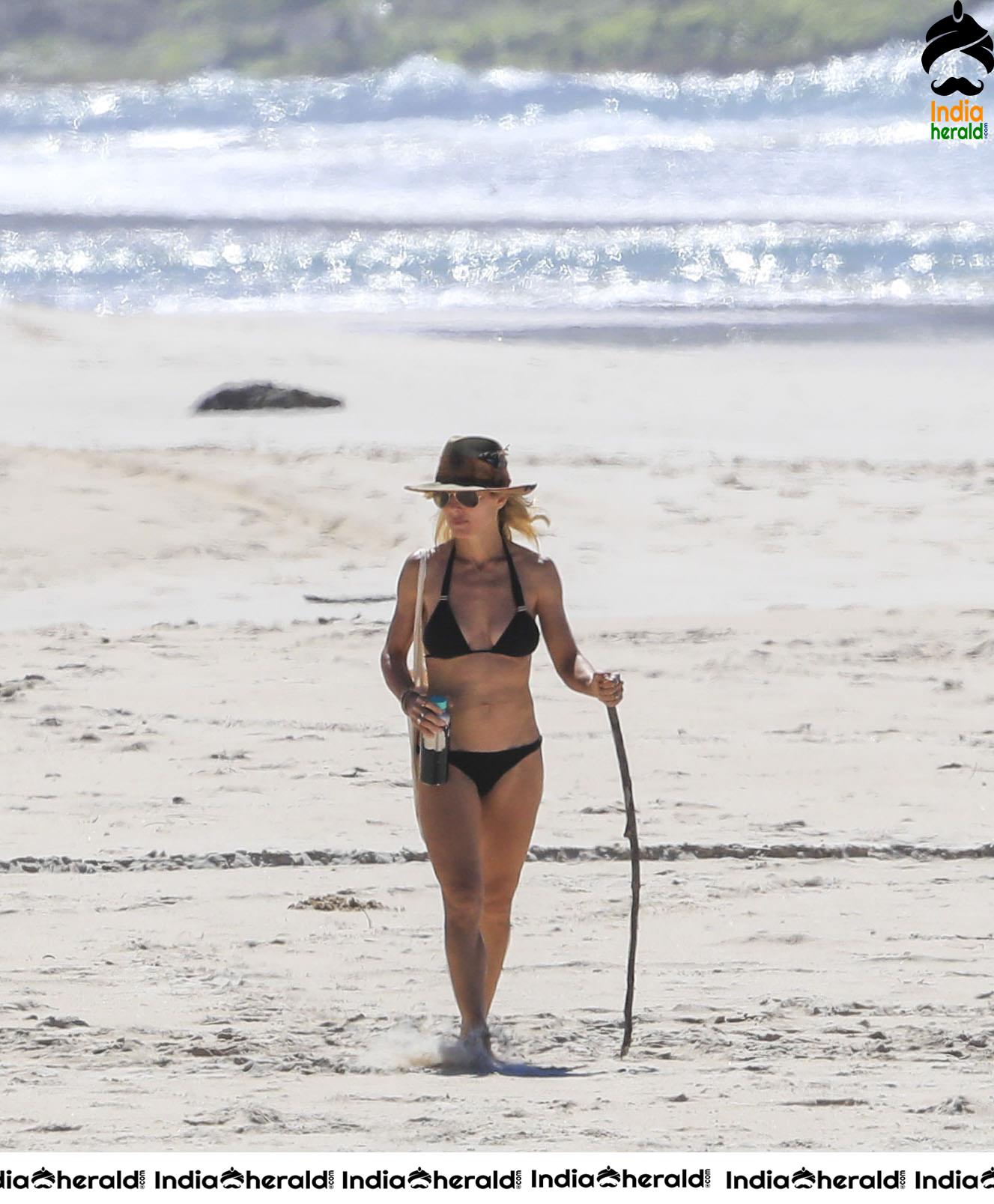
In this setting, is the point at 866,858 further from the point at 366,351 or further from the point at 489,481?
the point at 366,351

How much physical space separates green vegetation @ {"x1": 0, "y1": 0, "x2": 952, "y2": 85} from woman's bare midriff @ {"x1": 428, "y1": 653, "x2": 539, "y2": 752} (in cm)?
4944

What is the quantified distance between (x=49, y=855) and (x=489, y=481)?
2775mm

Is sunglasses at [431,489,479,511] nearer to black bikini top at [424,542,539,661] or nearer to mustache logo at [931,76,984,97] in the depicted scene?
black bikini top at [424,542,539,661]

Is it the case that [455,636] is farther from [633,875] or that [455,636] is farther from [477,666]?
[633,875]

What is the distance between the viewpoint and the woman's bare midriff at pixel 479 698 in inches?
196

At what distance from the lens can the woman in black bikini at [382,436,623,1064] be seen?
495cm

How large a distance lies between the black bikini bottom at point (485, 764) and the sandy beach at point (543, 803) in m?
0.73

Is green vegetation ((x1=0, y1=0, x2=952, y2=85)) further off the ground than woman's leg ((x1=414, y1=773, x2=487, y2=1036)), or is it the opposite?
green vegetation ((x1=0, y1=0, x2=952, y2=85))

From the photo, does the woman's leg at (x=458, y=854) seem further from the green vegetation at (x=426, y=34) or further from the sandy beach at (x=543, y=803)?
the green vegetation at (x=426, y=34)

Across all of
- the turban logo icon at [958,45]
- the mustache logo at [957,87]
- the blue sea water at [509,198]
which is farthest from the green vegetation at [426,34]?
the mustache logo at [957,87]

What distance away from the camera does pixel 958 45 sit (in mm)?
49531

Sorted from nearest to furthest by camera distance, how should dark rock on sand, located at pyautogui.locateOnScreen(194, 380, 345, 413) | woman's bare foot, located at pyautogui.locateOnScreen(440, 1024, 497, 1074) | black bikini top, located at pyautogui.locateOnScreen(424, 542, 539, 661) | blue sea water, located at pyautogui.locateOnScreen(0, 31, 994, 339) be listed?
black bikini top, located at pyautogui.locateOnScreen(424, 542, 539, 661)
woman's bare foot, located at pyautogui.locateOnScreen(440, 1024, 497, 1074)
dark rock on sand, located at pyautogui.locateOnScreen(194, 380, 345, 413)
blue sea water, located at pyautogui.locateOnScreen(0, 31, 994, 339)

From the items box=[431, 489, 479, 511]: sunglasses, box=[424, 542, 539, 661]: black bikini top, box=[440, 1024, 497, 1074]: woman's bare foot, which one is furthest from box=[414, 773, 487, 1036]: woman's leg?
box=[431, 489, 479, 511]: sunglasses
